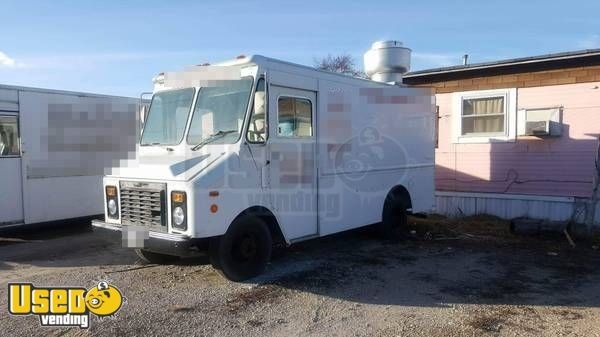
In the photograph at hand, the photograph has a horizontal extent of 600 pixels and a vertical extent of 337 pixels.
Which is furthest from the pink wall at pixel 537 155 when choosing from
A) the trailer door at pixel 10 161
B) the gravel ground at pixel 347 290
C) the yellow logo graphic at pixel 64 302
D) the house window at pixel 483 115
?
the trailer door at pixel 10 161

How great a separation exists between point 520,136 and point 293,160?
6.24 meters

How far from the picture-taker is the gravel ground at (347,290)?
464 centimetres

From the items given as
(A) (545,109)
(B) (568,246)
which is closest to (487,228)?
(B) (568,246)

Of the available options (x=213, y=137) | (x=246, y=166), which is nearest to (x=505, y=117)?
(x=246, y=166)

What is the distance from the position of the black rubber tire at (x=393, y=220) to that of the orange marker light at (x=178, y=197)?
4.18 metres

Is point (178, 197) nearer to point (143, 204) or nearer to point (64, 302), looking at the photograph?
point (143, 204)

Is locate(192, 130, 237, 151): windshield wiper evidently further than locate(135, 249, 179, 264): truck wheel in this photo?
No

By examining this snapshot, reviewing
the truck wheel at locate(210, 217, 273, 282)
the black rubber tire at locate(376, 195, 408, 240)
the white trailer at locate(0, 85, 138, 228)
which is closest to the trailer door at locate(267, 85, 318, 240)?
the truck wheel at locate(210, 217, 273, 282)

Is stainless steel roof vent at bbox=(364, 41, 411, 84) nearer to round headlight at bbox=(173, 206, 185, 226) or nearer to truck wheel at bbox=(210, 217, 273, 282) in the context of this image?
truck wheel at bbox=(210, 217, 273, 282)

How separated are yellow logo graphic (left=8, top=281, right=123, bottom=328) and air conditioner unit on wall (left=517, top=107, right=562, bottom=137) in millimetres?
8460

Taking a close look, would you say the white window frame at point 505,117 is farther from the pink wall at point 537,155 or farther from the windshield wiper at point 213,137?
the windshield wiper at point 213,137

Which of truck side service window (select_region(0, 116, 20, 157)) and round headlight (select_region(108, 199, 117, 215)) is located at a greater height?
truck side service window (select_region(0, 116, 20, 157))

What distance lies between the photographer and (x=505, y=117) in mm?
10570

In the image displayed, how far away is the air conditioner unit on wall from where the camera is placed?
9.88 m
